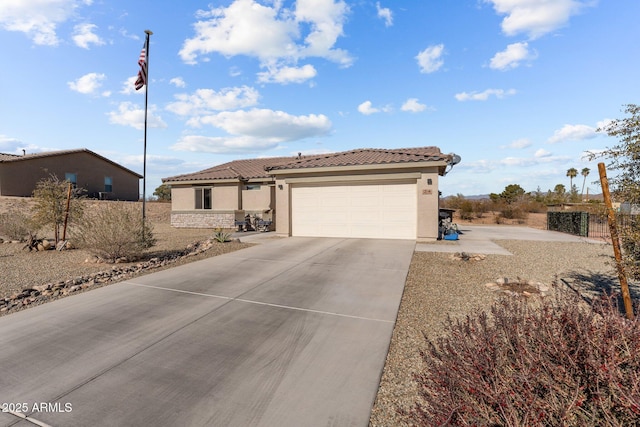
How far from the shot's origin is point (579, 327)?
2.30 m

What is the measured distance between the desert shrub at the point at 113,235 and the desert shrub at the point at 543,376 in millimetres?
9288

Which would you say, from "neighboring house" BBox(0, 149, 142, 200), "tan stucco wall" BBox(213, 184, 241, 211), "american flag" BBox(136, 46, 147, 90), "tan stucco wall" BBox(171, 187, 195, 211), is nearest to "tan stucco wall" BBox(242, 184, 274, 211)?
"tan stucco wall" BBox(213, 184, 241, 211)

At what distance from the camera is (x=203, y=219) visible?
20.6 metres

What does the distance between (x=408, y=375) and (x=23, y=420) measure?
11.8ft

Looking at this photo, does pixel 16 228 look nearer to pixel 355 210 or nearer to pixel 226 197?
pixel 226 197

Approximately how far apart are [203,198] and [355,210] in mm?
11671

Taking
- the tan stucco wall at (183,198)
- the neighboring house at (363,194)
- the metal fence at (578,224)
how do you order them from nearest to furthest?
1. the neighboring house at (363,194)
2. the metal fence at (578,224)
3. the tan stucco wall at (183,198)

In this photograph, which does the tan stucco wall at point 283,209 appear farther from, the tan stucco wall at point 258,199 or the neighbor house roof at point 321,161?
the tan stucco wall at point 258,199

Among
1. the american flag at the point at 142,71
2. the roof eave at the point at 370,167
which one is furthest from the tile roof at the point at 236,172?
the american flag at the point at 142,71

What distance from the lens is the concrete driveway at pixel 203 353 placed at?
2.87 m

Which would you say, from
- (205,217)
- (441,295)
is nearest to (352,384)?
(441,295)

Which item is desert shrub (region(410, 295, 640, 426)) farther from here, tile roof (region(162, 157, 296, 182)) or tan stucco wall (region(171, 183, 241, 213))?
tan stucco wall (region(171, 183, 241, 213))

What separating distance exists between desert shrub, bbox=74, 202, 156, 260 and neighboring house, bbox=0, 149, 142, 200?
18.8 metres

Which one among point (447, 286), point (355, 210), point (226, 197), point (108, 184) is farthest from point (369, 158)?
point (108, 184)
